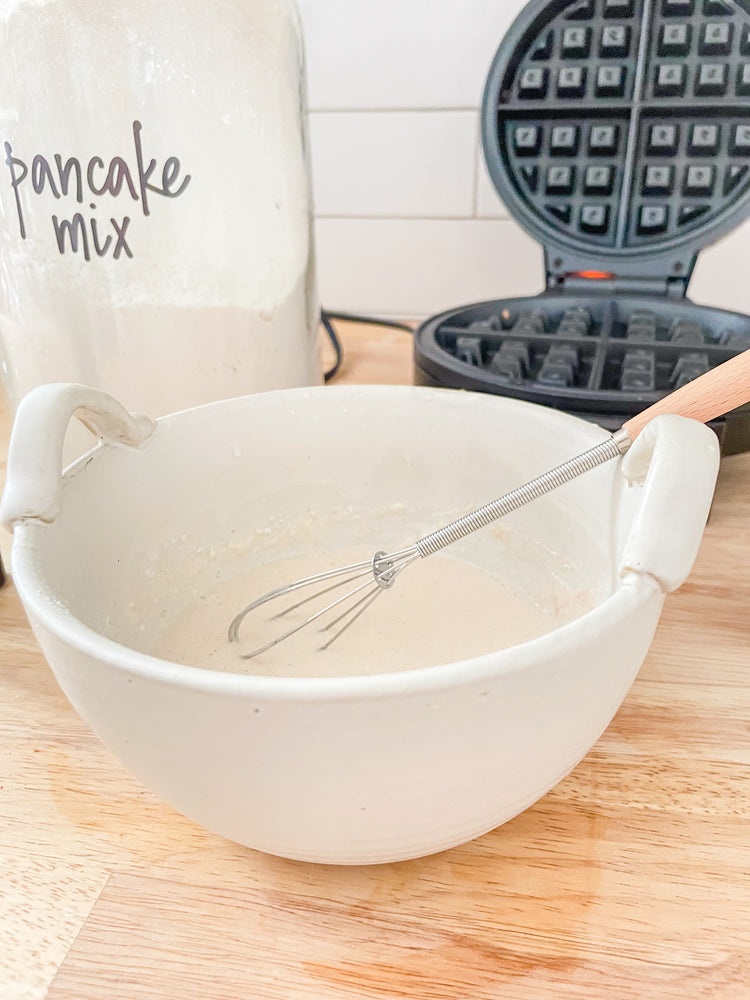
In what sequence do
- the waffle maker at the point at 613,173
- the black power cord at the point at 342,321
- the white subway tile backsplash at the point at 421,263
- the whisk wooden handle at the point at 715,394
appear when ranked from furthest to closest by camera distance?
the white subway tile backsplash at the point at 421,263 → the black power cord at the point at 342,321 → the waffle maker at the point at 613,173 → the whisk wooden handle at the point at 715,394

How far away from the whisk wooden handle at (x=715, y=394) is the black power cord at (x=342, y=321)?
1.57ft

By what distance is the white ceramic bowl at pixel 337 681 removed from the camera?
212mm

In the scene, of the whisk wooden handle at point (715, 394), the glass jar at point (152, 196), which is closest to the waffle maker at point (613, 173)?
the glass jar at point (152, 196)

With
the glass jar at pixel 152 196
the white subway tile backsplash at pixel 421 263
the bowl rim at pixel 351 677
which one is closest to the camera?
the bowl rim at pixel 351 677

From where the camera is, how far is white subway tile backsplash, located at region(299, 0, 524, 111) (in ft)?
2.68

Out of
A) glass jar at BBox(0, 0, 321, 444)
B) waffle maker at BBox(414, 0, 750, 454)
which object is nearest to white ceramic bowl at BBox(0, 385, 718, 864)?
glass jar at BBox(0, 0, 321, 444)

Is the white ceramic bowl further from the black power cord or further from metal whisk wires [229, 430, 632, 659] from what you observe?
the black power cord

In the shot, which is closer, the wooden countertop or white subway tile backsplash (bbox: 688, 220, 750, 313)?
the wooden countertop

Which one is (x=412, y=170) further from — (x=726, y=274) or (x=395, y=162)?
(x=726, y=274)

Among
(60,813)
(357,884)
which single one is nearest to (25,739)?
(60,813)

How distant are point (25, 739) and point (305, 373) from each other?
335 mm

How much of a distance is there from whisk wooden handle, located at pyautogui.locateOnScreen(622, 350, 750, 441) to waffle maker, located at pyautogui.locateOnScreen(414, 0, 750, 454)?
0.25 m

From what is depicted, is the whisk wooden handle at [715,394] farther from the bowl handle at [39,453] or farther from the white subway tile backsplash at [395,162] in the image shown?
the white subway tile backsplash at [395,162]

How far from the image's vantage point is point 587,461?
0.34 meters
